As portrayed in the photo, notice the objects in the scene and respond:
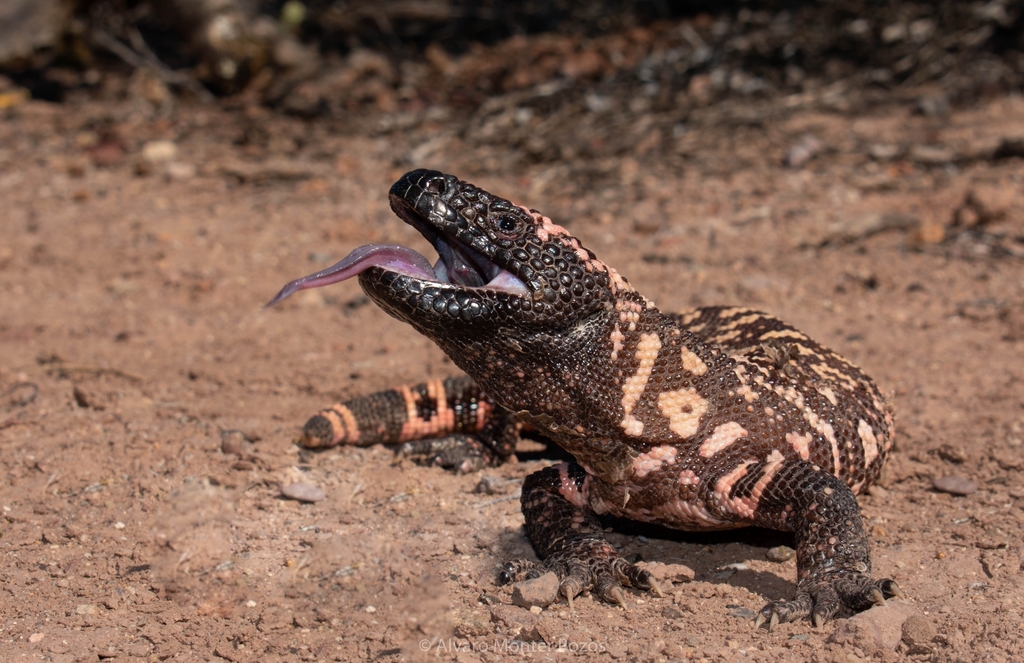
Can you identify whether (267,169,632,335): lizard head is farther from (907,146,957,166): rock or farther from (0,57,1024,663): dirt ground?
(907,146,957,166): rock

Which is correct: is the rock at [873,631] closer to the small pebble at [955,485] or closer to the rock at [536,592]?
the rock at [536,592]

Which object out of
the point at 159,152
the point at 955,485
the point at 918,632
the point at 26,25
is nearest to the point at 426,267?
the point at 918,632

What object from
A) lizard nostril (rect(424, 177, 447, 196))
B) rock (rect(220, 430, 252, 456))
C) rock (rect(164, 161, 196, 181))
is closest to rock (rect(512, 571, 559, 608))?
lizard nostril (rect(424, 177, 447, 196))

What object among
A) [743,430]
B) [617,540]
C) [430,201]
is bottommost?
[617,540]

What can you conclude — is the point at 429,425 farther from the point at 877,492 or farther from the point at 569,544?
the point at 877,492

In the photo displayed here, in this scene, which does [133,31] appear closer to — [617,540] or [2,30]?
[2,30]

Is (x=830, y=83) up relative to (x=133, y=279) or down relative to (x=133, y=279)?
up

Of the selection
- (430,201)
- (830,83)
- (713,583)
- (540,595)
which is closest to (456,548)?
(540,595)
